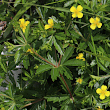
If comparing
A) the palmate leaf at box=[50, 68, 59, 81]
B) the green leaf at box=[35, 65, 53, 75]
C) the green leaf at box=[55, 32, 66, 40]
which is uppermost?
the green leaf at box=[55, 32, 66, 40]

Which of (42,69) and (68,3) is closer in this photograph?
(42,69)

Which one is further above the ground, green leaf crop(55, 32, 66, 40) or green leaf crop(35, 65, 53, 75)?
green leaf crop(55, 32, 66, 40)

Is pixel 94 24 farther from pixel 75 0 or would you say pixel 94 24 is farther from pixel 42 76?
pixel 42 76

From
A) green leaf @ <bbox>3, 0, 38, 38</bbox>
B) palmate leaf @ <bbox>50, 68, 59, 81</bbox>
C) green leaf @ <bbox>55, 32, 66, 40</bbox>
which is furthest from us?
green leaf @ <bbox>3, 0, 38, 38</bbox>

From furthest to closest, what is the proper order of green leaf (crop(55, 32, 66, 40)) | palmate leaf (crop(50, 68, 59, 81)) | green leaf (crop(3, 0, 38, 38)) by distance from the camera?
green leaf (crop(3, 0, 38, 38)) < green leaf (crop(55, 32, 66, 40)) < palmate leaf (crop(50, 68, 59, 81))

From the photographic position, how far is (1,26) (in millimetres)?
2166

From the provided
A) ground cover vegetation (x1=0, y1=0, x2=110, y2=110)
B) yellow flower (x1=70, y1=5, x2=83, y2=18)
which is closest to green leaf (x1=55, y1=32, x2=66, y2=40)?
ground cover vegetation (x1=0, y1=0, x2=110, y2=110)

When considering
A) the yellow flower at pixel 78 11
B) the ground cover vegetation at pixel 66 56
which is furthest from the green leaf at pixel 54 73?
the yellow flower at pixel 78 11

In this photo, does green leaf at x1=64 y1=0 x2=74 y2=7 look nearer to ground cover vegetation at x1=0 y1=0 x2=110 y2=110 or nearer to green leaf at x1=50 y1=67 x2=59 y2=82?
ground cover vegetation at x1=0 y1=0 x2=110 y2=110

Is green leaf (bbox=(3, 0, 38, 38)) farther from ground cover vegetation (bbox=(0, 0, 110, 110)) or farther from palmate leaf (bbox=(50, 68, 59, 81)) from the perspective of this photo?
palmate leaf (bbox=(50, 68, 59, 81))

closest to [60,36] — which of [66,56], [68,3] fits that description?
[66,56]

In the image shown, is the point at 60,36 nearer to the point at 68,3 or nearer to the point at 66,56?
the point at 66,56

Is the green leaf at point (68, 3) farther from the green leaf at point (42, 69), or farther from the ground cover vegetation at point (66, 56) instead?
the green leaf at point (42, 69)

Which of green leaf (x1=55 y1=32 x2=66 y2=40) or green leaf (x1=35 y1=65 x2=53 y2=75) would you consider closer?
green leaf (x1=35 y1=65 x2=53 y2=75)
